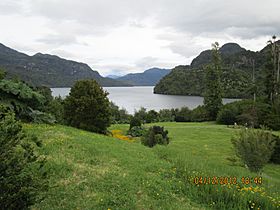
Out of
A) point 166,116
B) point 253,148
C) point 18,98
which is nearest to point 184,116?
point 166,116

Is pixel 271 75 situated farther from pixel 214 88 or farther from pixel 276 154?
pixel 276 154

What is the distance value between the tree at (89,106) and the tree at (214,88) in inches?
1268

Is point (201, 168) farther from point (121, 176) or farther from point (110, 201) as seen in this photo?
point (110, 201)

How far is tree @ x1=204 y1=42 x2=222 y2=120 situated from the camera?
168ft

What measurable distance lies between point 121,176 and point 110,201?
64.4 inches

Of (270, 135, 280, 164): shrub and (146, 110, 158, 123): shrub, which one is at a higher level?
(270, 135, 280, 164): shrub

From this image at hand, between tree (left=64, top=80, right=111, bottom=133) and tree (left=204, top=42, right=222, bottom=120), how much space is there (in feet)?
106

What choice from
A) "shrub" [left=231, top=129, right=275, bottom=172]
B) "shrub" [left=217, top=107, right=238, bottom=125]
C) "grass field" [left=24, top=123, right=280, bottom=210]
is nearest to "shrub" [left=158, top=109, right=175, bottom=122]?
"shrub" [left=217, top=107, right=238, bottom=125]

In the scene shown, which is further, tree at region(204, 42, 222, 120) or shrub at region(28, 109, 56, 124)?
tree at region(204, 42, 222, 120)

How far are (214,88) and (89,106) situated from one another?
33532mm

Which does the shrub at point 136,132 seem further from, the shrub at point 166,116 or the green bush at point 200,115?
the shrub at point 166,116

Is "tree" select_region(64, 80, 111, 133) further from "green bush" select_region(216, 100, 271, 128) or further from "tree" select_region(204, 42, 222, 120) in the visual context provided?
"tree" select_region(204, 42, 222, 120)

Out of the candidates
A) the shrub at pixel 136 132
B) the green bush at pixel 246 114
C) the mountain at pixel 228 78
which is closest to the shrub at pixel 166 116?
the green bush at pixel 246 114

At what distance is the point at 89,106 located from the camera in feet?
72.9
